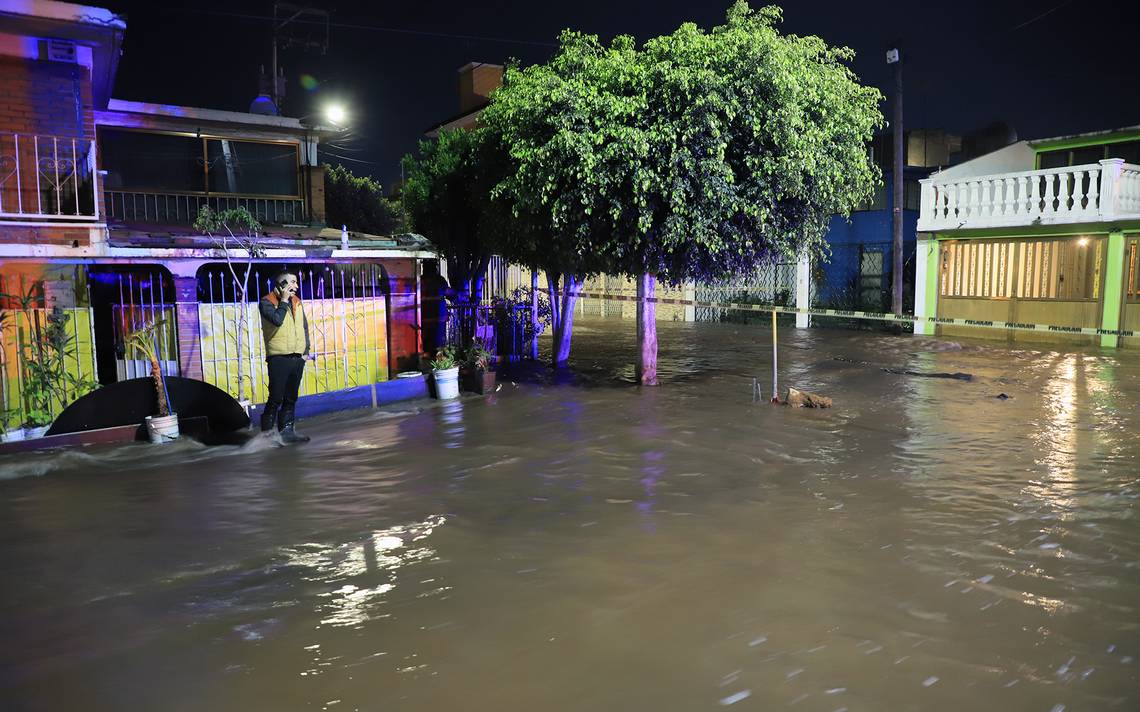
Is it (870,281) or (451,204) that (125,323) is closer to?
(451,204)

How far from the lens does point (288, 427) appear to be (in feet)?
Result: 29.0

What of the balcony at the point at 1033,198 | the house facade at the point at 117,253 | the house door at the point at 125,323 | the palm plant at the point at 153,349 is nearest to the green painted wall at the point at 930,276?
the balcony at the point at 1033,198

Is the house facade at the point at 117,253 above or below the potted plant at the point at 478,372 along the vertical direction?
above

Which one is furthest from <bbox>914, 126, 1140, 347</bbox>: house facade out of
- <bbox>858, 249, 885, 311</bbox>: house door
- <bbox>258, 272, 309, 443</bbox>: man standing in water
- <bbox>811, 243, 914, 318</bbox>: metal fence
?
<bbox>258, 272, 309, 443</bbox>: man standing in water

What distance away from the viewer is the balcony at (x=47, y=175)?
947cm

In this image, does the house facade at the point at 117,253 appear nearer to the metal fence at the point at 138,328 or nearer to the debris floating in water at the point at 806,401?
the metal fence at the point at 138,328

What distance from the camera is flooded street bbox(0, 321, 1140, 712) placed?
11.8 feet

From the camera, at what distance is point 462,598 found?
4.51m

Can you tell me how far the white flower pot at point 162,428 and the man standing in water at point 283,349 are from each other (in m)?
0.95

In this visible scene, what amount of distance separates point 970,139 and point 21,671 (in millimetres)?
29859

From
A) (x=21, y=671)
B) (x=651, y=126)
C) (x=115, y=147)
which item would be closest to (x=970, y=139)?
(x=651, y=126)

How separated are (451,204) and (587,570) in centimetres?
1235

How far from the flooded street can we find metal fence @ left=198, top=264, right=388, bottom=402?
226cm

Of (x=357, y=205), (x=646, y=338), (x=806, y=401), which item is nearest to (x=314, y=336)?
(x=646, y=338)
